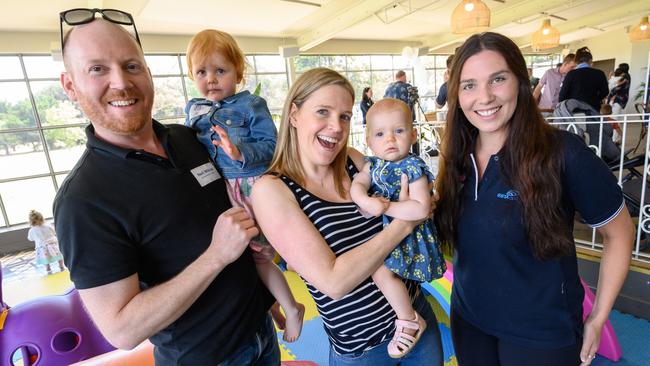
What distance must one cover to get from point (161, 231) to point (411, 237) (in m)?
0.90

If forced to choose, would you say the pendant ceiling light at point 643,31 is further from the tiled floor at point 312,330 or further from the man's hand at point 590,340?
the man's hand at point 590,340

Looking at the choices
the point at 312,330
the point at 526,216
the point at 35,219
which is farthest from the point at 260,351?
the point at 35,219

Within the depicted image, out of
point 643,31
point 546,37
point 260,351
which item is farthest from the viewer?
point 643,31

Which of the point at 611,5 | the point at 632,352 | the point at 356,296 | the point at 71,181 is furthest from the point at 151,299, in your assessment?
the point at 611,5

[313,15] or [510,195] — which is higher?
[313,15]

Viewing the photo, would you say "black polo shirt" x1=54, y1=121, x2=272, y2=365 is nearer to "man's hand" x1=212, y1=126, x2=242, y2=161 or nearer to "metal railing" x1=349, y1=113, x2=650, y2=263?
"man's hand" x1=212, y1=126, x2=242, y2=161

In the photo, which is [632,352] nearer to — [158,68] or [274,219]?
[274,219]

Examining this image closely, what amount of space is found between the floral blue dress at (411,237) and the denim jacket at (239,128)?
0.56 m

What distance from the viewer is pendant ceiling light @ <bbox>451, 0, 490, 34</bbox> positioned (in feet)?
15.3

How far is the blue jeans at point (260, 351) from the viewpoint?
1357 millimetres

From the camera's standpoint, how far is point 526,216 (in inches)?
49.6

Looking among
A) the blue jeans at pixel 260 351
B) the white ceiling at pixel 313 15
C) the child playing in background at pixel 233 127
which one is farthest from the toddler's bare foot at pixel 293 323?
the white ceiling at pixel 313 15

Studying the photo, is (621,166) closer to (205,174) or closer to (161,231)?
(205,174)

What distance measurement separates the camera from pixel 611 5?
11.3m
